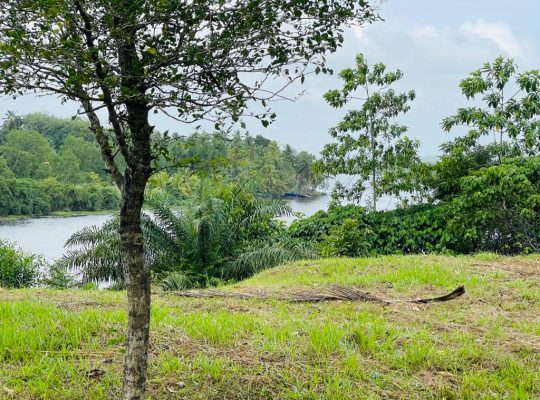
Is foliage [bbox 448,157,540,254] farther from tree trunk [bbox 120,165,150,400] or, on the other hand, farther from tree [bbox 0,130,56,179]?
tree [bbox 0,130,56,179]

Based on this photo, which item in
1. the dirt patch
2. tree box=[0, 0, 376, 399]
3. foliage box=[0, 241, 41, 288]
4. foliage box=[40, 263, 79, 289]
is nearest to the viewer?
tree box=[0, 0, 376, 399]

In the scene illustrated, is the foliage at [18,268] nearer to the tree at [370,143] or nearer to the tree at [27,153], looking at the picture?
the tree at [370,143]

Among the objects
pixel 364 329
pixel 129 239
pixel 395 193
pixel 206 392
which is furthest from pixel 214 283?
pixel 129 239

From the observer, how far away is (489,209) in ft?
31.2

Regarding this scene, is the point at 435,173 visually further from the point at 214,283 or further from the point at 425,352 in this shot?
the point at 425,352

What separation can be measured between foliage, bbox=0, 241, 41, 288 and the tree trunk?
8203 millimetres

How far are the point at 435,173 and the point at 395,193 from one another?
3.42 feet

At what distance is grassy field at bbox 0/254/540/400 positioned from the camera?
3.04m

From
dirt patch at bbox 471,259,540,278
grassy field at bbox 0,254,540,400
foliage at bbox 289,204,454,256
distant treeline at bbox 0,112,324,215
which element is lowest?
grassy field at bbox 0,254,540,400

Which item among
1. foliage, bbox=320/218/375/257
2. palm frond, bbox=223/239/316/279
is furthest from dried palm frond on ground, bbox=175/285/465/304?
foliage, bbox=320/218/375/257

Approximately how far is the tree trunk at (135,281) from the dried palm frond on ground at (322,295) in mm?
2747

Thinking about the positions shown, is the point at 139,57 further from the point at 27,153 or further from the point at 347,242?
the point at 27,153

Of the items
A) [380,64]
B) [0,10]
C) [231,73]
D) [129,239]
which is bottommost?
[129,239]

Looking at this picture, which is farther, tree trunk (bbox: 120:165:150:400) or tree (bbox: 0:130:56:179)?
tree (bbox: 0:130:56:179)
